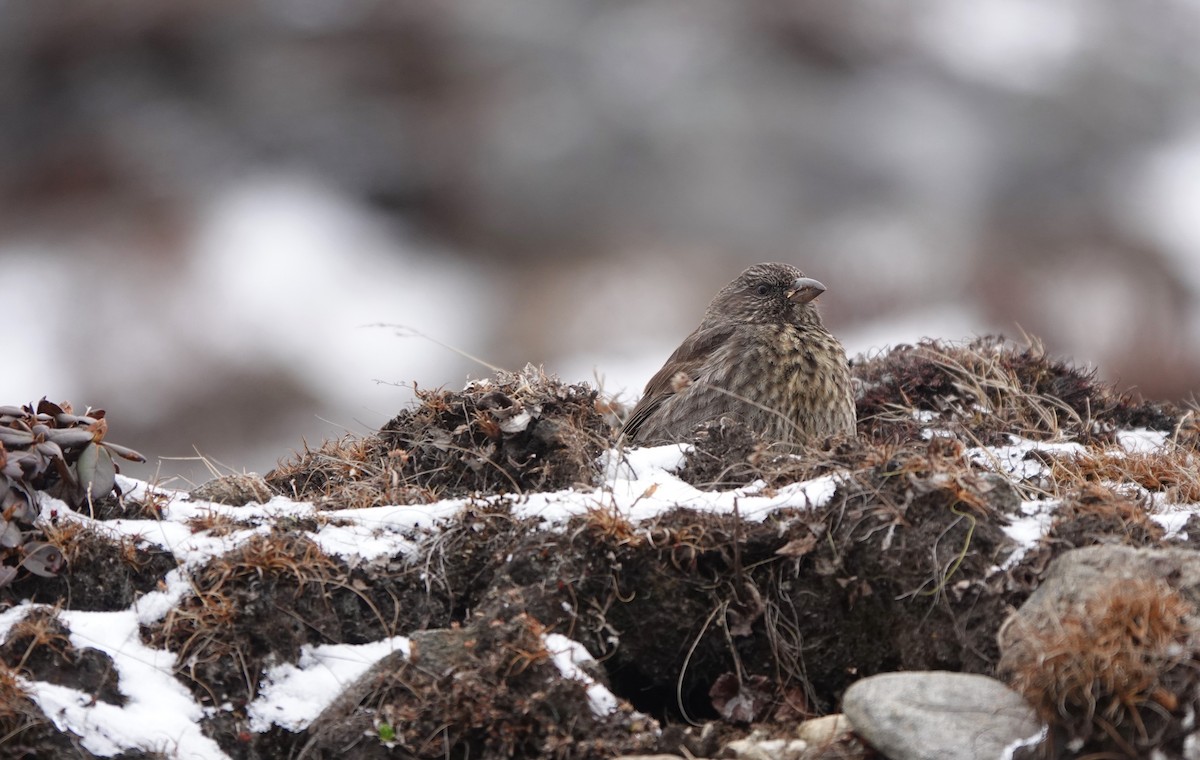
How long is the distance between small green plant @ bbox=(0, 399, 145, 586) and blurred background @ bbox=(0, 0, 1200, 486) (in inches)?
315

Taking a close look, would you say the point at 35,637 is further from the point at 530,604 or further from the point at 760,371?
the point at 760,371

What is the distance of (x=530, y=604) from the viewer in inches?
163

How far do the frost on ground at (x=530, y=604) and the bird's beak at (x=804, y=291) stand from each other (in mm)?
2434

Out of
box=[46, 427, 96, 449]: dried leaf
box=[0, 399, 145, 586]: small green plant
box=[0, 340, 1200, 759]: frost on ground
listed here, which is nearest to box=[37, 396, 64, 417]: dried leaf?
box=[0, 399, 145, 586]: small green plant

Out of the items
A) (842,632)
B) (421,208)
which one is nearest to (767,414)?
(842,632)

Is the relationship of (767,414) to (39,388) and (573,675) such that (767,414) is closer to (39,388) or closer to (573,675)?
(573,675)

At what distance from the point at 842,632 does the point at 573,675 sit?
3.36ft

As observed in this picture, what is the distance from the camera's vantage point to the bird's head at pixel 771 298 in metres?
7.27

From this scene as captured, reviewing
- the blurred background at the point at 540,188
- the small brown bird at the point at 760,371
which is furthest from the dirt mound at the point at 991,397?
the blurred background at the point at 540,188

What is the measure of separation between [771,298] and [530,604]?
3672mm

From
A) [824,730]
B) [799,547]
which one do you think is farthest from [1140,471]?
[824,730]

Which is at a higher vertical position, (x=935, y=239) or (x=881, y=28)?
(x=881, y=28)

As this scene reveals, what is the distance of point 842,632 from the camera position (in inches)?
170

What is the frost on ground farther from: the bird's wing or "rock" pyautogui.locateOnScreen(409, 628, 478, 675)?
the bird's wing
